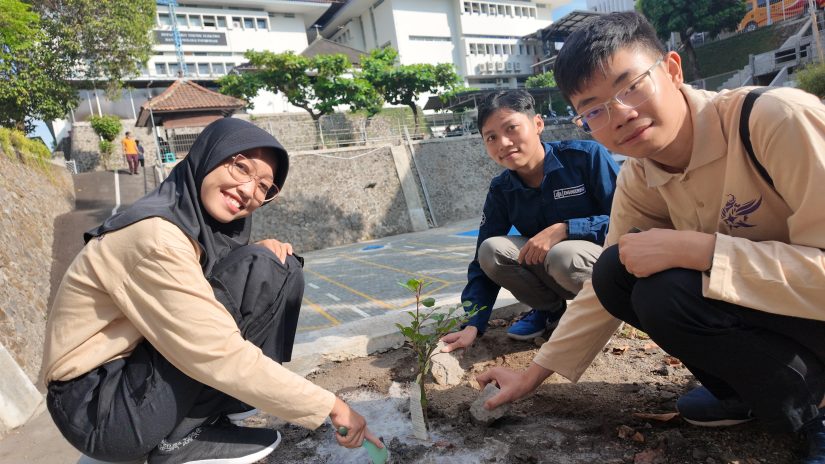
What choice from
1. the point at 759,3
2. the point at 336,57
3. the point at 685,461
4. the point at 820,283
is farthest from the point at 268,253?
the point at 759,3

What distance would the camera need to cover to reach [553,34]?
116 feet

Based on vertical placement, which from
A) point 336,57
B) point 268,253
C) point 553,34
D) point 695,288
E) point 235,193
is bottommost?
→ point 695,288

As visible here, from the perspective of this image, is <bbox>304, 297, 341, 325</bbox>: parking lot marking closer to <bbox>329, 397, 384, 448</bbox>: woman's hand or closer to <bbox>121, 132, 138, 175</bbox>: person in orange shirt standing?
<bbox>329, 397, 384, 448</bbox>: woman's hand

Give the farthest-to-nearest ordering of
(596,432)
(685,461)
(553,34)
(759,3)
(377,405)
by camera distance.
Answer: (553,34), (759,3), (377,405), (596,432), (685,461)

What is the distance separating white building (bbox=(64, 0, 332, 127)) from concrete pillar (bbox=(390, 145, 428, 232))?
39.3 feet

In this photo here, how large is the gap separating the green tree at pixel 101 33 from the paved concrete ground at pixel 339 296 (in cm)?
528

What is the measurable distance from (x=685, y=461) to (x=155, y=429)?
1503 mm

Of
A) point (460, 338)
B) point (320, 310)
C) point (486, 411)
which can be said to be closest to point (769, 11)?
point (320, 310)

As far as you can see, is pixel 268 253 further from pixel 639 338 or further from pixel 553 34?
pixel 553 34

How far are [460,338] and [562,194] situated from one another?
0.88m

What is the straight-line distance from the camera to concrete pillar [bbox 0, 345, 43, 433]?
6.84ft

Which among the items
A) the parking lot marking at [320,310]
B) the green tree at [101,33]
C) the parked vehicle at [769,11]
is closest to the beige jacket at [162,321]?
the parking lot marking at [320,310]

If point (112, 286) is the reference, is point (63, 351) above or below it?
below

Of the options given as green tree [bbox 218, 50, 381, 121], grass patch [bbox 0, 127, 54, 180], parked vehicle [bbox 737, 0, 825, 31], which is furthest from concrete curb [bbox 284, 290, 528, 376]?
parked vehicle [bbox 737, 0, 825, 31]
